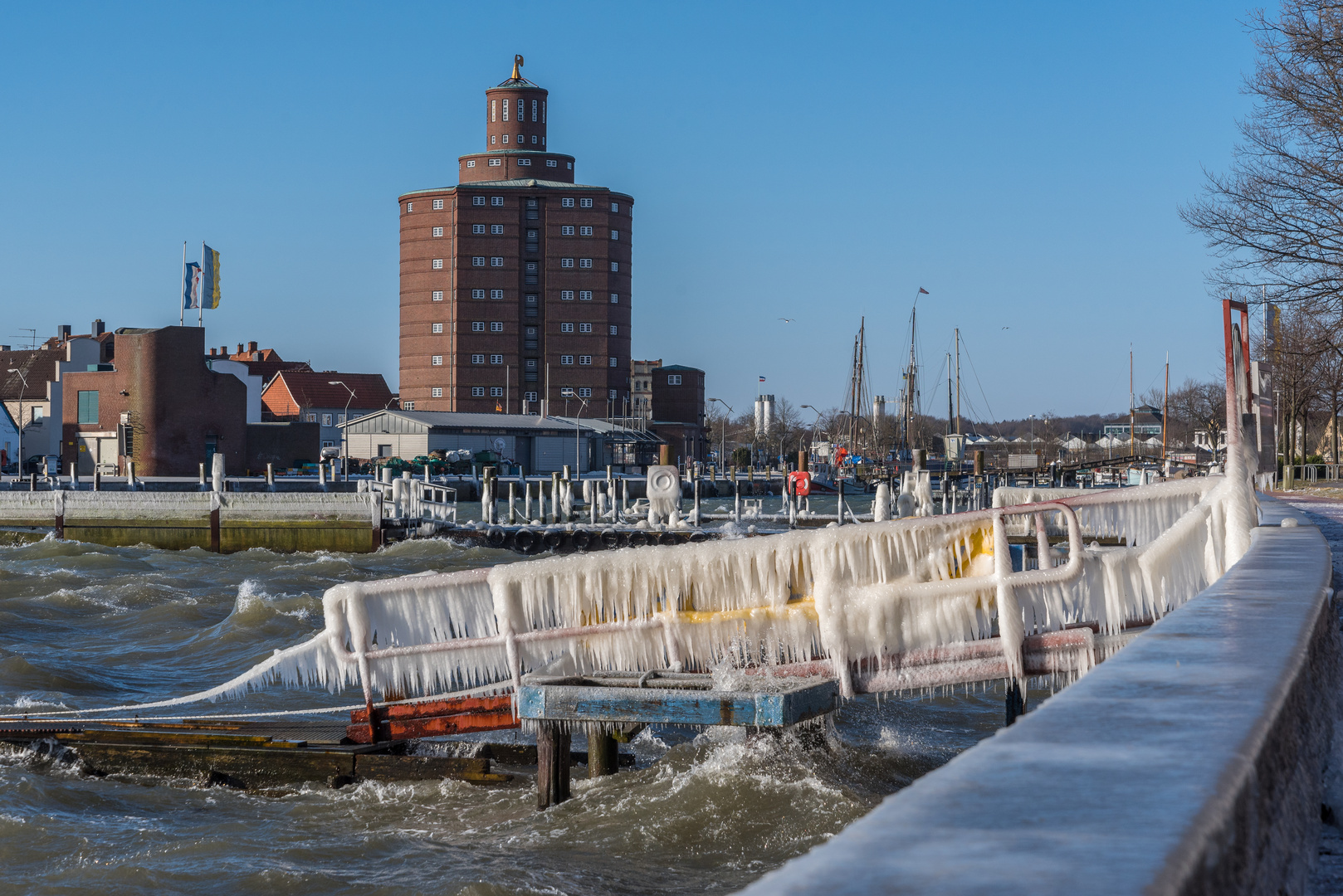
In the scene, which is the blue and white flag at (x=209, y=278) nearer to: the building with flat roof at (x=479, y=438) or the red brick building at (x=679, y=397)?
the building with flat roof at (x=479, y=438)

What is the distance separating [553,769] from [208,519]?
35132 mm

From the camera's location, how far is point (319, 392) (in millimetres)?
140250

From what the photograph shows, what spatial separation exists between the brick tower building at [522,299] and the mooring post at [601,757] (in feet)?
392

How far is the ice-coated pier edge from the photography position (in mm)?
1487

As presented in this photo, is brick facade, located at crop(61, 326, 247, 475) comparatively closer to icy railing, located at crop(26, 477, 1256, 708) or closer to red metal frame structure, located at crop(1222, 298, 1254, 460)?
icy railing, located at crop(26, 477, 1256, 708)

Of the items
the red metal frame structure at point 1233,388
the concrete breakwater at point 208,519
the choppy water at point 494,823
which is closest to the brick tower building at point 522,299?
the concrete breakwater at point 208,519

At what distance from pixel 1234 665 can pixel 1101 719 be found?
93 centimetres

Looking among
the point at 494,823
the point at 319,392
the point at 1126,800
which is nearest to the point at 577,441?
the point at 319,392

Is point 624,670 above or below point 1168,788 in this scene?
below

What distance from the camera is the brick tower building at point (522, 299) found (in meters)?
130

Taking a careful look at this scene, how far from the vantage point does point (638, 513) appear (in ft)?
153

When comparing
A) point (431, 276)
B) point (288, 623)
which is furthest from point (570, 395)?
point (288, 623)

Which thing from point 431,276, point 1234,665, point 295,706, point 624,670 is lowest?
point 295,706

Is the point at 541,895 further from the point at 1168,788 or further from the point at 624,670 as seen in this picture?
the point at 1168,788
